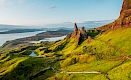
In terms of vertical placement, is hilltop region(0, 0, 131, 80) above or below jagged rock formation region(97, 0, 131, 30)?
below

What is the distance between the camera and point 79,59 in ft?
469

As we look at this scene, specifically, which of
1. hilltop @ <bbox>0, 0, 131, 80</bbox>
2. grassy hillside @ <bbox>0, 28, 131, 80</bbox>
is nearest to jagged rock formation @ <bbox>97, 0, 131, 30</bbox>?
hilltop @ <bbox>0, 0, 131, 80</bbox>

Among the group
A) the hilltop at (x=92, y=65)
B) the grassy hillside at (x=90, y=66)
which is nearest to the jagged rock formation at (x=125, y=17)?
the hilltop at (x=92, y=65)

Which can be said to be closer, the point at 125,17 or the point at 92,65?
the point at 92,65

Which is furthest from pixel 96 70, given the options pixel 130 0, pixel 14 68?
pixel 130 0

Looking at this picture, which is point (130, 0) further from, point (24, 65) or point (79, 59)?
point (24, 65)

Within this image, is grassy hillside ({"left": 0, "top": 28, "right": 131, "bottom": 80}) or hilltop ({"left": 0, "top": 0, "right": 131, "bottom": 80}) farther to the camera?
hilltop ({"left": 0, "top": 0, "right": 131, "bottom": 80})

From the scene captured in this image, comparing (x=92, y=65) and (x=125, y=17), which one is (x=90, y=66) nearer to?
(x=92, y=65)

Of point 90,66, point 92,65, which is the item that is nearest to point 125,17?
point 92,65

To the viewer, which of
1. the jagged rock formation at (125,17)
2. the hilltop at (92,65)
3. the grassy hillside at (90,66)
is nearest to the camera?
the grassy hillside at (90,66)

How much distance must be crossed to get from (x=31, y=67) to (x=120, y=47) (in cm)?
7628

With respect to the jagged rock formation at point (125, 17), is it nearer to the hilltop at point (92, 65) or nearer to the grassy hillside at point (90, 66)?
the hilltop at point (92, 65)

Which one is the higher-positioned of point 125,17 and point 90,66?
point 125,17

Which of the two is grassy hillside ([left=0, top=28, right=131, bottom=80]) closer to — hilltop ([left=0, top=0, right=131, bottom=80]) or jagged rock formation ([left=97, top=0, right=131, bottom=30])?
hilltop ([left=0, top=0, right=131, bottom=80])
